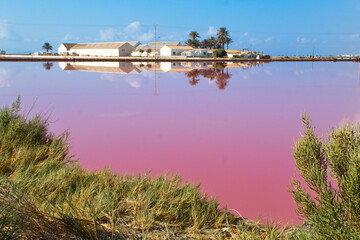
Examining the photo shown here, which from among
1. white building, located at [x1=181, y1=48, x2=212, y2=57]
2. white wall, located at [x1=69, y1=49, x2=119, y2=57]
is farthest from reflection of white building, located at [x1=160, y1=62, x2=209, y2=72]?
white building, located at [x1=181, y1=48, x2=212, y2=57]

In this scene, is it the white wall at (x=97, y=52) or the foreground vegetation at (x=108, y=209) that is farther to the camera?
the white wall at (x=97, y=52)

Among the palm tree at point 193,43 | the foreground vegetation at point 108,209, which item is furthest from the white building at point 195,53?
the foreground vegetation at point 108,209

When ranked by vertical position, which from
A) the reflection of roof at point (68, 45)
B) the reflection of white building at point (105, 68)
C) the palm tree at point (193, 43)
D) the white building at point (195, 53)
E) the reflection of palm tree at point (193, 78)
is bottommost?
the reflection of palm tree at point (193, 78)

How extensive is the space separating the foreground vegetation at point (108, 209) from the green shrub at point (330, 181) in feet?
0.19

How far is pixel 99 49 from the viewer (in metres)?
60.2

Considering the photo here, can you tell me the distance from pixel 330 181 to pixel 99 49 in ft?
198

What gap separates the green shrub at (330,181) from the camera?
7.49ft

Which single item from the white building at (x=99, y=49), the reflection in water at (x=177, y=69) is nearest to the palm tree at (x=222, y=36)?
the white building at (x=99, y=49)

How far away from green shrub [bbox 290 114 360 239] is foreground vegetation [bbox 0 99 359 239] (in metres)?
0.06

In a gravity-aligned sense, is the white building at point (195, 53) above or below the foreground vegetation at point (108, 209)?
above

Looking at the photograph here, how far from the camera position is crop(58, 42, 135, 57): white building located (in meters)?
57.7

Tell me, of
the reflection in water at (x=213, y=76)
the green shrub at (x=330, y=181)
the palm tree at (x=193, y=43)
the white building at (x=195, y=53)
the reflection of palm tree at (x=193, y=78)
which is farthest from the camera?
the palm tree at (x=193, y=43)

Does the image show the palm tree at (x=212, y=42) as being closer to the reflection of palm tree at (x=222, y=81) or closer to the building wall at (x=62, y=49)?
the building wall at (x=62, y=49)

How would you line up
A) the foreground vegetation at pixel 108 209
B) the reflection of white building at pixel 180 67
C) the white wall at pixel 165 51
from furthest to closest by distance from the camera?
the white wall at pixel 165 51 → the reflection of white building at pixel 180 67 → the foreground vegetation at pixel 108 209
